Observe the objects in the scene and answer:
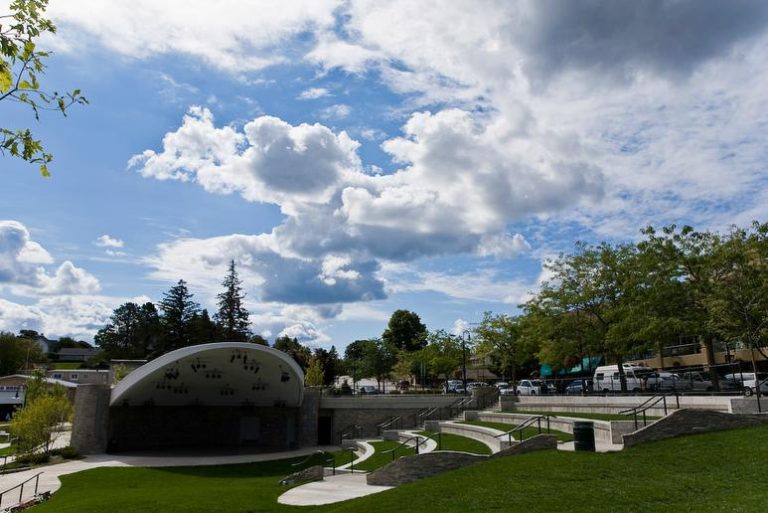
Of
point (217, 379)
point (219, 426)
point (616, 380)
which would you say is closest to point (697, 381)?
point (616, 380)

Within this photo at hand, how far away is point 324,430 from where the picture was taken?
4341 centimetres

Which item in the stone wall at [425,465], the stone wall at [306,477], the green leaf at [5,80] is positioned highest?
the green leaf at [5,80]

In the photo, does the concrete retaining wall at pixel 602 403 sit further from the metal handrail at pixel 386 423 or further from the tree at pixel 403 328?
the tree at pixel 403 328

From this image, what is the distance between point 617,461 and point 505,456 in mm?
3343

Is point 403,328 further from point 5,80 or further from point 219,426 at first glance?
point 5,80

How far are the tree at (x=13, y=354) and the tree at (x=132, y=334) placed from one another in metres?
12.3

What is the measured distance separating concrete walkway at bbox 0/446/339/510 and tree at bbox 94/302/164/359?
170 ft

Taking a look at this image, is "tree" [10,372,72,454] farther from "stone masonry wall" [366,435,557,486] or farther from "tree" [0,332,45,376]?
"tree" [0,332,45,376]

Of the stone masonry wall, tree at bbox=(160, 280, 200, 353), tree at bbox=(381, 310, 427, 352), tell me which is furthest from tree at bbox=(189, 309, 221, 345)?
the stone masonry wall

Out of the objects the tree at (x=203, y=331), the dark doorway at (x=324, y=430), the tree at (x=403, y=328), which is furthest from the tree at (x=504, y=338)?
the tree at (x=403, y=328)

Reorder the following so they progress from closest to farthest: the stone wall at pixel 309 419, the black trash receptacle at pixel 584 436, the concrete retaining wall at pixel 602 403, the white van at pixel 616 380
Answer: the black trash receptacle at pixel 584 436 < the concrete retaining wall at pixel 602 403 < the white van at pixel 616 380 < the stone wall at pixel 309 419

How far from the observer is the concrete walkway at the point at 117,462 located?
23359mm

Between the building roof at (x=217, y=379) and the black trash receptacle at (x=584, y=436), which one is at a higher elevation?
the building roof at (x=217, y=379)

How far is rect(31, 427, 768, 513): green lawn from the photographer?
11.0 meters
